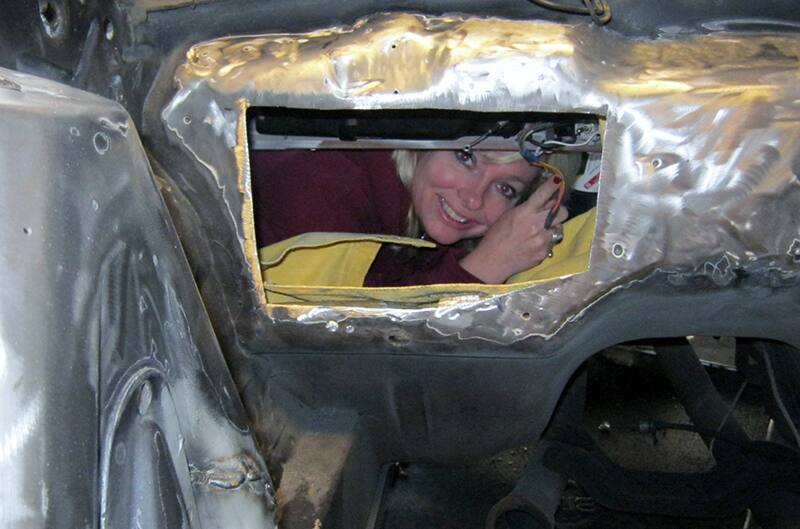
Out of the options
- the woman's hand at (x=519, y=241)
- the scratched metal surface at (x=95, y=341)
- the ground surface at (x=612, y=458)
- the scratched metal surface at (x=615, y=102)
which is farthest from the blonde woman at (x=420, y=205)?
the ground surface at (x=612, y=458)

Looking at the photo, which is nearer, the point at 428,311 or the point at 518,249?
the point at 428,311

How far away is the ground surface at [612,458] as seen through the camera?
6.68 feet

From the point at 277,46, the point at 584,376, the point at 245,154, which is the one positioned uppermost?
the point at 277,46

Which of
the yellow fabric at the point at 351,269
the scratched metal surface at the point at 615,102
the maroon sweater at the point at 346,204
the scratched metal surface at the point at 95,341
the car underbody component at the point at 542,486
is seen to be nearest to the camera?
the scratched metal surface at the point at 95,341

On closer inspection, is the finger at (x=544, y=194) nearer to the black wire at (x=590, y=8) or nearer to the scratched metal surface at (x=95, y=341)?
the black wire at (x=590, y=8)

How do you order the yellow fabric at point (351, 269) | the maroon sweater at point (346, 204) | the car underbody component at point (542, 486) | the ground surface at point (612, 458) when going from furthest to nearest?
1. the ground surface at point (612, 458)
2. the car underbody component at point (542, 486)
3. the maroon sweater at point (346, 204)
4. the yellow fabric at point (351, 269)

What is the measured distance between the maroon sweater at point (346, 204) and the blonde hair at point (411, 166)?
1 centimetres

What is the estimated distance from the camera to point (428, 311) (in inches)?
40.3

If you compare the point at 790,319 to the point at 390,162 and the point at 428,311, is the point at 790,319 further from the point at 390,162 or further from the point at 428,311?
the point at 390,162

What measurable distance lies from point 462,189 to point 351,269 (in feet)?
1.51

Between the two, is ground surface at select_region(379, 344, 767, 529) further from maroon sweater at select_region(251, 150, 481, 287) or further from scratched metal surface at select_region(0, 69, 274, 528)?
scratched metal surface at select_region(0, 69, 274, 528)

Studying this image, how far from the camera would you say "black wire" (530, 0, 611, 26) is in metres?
0.90

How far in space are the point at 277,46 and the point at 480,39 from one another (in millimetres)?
260

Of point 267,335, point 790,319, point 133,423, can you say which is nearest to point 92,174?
point 133,423
